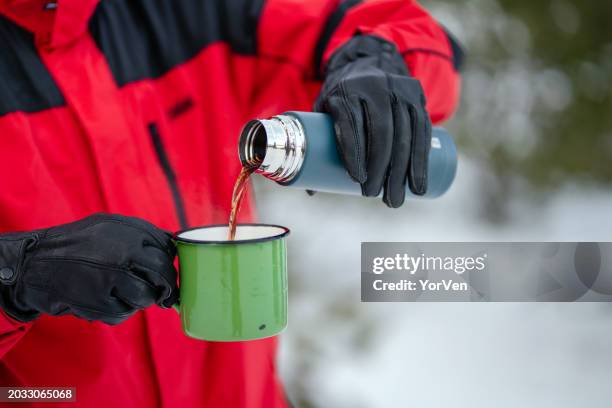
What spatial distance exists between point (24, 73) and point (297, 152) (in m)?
0.37

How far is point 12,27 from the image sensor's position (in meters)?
0.72

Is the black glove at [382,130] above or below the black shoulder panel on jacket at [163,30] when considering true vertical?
below

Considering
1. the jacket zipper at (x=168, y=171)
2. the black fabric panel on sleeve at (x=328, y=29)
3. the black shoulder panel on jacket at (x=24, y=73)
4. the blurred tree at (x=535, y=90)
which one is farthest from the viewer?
the blurred tree at (x=535, y=90)

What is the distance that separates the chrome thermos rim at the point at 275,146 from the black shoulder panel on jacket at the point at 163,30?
27 cm

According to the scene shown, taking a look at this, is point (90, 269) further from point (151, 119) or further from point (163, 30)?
point (163, 30)

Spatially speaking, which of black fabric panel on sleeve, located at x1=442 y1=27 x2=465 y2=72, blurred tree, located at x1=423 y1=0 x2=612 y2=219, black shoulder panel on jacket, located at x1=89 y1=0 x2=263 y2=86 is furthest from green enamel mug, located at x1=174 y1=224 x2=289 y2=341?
blurred tree, located at x1=423 y1=0 x2=612 y2=219

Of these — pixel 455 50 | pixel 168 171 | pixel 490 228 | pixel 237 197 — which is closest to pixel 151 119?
pixel 168 171

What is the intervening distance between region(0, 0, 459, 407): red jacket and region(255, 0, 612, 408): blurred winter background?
32 centimetres

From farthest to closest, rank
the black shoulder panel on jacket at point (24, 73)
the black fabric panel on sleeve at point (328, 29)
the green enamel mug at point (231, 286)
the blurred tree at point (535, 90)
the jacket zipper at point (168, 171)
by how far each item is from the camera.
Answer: the blurred tree at point (535, 90)
the black fabric panel on sleeve at point (328, 29)
the jacket zipper at point (168, 171)
the black shoulder panel on jacket at point (24, 73)
the green enamel mug at point (231, 286)

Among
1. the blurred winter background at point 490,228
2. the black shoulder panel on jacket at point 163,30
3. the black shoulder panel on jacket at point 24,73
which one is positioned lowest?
the blurred winter background at point 490,228

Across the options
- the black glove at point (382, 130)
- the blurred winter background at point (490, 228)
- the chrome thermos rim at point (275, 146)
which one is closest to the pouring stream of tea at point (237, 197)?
the chrome thermos rim at point (275, 146)

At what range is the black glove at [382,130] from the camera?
0.64 meters

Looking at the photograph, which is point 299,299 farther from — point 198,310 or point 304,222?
point 198,310

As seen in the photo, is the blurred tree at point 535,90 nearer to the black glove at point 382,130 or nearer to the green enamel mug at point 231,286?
the black glove at point 382,130
